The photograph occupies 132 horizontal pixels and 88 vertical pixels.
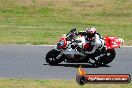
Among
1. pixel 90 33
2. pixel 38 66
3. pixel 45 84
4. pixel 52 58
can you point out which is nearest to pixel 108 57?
pixel 90 33

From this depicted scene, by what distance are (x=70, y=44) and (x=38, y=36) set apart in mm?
8786

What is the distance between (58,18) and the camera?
3756 cm

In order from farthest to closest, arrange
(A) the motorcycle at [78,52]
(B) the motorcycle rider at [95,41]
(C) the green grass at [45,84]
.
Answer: (A) the motorcycle at [78,52]
(B) the motorcycle rider at [95,41]
(C) the green grass at [45,84]

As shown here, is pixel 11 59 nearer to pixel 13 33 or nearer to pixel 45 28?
pixel 13 33

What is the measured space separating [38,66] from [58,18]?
19.2 meters

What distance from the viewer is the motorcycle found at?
1856 centimetres

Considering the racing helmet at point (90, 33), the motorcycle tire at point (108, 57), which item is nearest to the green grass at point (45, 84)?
the racing helmet at point (90, 33)

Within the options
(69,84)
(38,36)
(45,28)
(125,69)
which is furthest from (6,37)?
(69,84)

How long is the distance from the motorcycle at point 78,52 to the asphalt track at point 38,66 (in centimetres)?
23

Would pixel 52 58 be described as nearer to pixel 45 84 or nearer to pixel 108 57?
pixel 108 57

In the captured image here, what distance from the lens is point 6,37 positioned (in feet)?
87.1

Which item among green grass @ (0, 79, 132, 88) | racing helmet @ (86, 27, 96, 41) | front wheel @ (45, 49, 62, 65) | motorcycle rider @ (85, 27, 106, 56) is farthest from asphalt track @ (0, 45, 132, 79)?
green grass @ (0, 79, 132, 88)

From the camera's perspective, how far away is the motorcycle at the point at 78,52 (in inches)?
731

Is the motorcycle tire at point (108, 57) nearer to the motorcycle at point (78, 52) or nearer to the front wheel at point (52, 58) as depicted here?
the motorcycle at point (78, 52)
